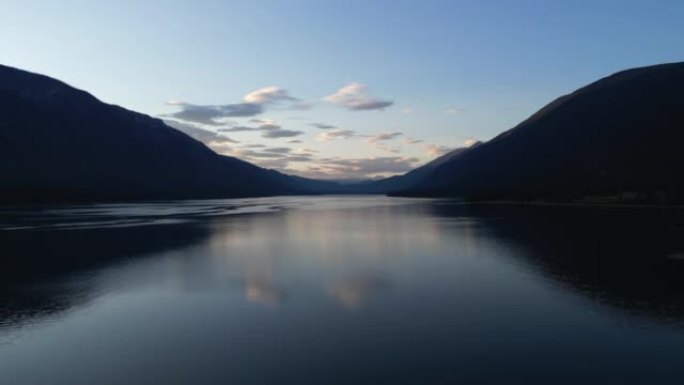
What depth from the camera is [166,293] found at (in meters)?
42.6

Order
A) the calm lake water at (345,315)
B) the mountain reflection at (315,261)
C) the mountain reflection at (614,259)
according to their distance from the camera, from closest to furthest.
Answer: the calm lake water at (345,315) < the mountain reflection at (614,259) < the mountain reflection at (315,261)

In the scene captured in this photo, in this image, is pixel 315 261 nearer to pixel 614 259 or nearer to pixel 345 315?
pixel 345 315

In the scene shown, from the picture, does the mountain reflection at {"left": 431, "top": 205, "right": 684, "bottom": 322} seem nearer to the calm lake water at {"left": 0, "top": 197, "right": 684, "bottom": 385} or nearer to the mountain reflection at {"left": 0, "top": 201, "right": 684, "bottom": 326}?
the mountain reflection at {"left": 0, "top": 201, "right": 684, "bottom": 326}

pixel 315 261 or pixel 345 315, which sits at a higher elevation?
pixel 315 261

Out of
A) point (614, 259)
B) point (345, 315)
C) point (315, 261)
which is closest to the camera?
point (345, 315)

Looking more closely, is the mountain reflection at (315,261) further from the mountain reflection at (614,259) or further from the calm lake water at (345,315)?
the calm lake water at (345,315)

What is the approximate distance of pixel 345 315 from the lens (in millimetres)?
34469

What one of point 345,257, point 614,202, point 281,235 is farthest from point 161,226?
point 614,202

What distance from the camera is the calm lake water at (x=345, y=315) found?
24047 mm

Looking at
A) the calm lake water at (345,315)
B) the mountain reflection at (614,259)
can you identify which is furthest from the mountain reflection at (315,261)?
the calm lake water at (345,315)

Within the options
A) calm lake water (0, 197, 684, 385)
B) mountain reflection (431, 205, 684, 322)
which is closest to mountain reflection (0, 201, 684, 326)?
mountain reflection (431, 205, 684, 322)

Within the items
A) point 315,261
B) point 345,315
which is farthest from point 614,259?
point 345,315

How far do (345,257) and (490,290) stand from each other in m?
Answer: 25.0

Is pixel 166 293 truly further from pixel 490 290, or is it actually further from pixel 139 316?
pixel 490 290
